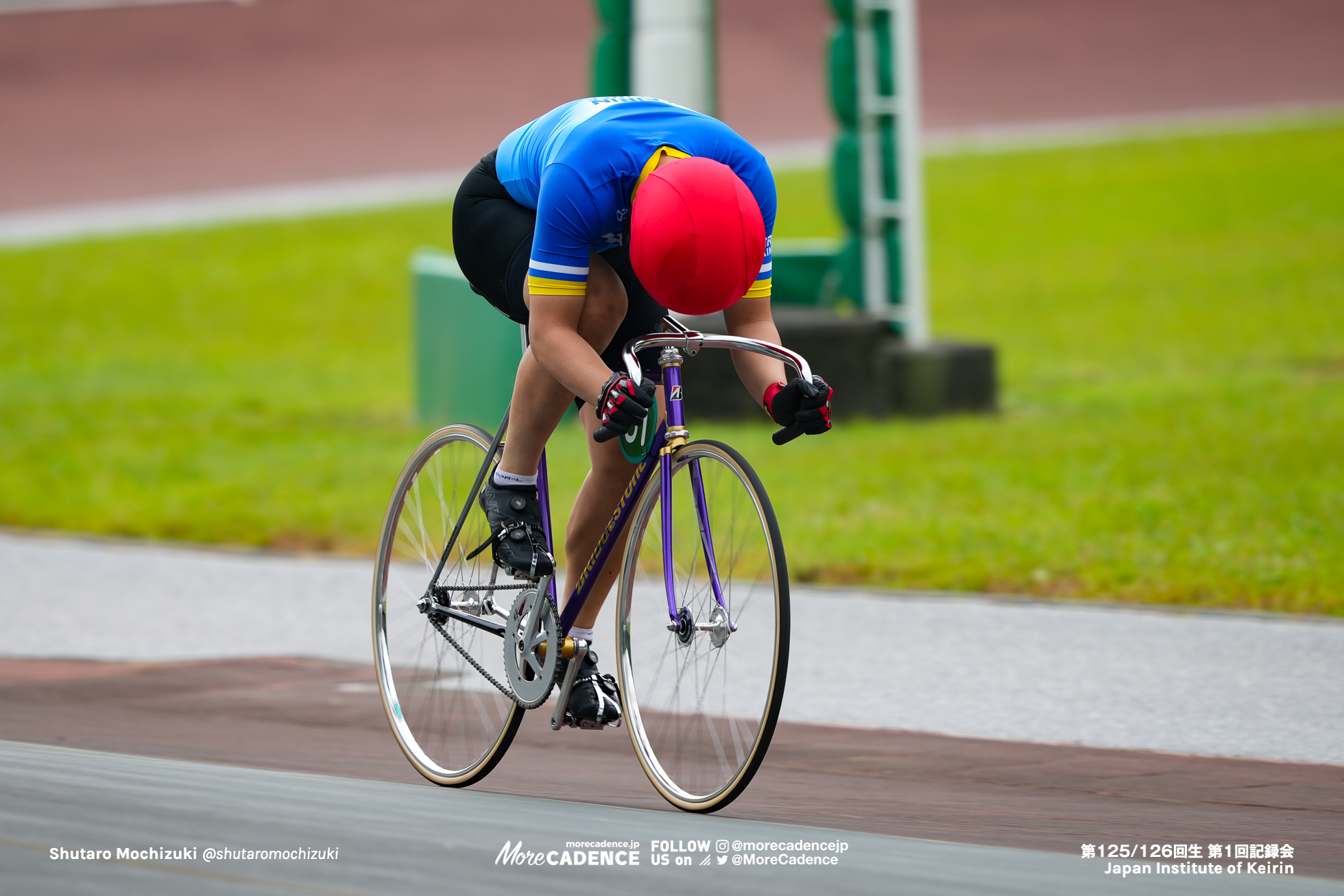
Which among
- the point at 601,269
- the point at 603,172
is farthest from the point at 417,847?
the point at 603,172

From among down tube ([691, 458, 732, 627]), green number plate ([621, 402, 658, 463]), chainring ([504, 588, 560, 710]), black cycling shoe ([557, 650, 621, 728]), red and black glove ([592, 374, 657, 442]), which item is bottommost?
black cycling shoe ([557, 650, 621, 728])

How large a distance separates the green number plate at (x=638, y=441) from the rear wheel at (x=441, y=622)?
498 mm

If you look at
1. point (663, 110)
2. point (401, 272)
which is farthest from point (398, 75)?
point (663, 110)

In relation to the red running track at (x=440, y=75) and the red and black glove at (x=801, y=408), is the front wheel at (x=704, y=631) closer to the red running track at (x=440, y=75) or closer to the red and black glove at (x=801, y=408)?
the red and black glove at (x=801, y=408)

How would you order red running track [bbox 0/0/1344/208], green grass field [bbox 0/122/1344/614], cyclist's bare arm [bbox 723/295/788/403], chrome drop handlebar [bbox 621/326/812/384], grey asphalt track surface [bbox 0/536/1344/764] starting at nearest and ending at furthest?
chrome drop handlebar [bbox 621/326/812/384] < cyclist's bare arm [bbox 723/295/788/403] < grey asphalt track surface [bbox 0/536/1344/764] < green grass field [bbox 0/122/1344/614] < red running track [bbox 0/0/1344/208]

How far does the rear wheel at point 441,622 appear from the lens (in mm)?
4727

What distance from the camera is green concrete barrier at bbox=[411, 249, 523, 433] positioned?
41.6 ft

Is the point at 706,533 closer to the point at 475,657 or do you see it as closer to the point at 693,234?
the point at 693,234

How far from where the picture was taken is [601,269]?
426cm

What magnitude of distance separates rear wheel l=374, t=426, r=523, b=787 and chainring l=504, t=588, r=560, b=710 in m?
0.08

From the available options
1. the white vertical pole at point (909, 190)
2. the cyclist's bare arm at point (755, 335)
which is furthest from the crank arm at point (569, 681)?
the white vertical pole at point (909, 190)

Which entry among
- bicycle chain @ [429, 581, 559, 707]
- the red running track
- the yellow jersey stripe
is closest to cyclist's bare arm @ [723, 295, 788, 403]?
the yellow jersey stripe

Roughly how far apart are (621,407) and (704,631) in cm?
54

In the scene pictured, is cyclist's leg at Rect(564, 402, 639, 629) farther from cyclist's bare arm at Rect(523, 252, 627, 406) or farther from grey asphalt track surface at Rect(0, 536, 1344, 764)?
grey asphalt track surface at Rect(0, 536, 1344, 764)
